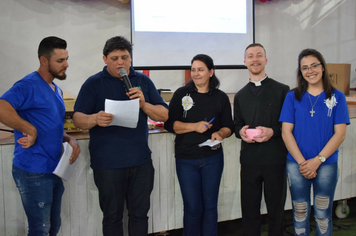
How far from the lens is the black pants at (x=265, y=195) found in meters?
2.15

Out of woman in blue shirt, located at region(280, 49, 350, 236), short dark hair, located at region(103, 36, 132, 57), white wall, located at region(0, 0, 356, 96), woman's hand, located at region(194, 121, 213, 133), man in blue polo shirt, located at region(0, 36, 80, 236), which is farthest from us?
white wall, located at region(0, 0, 356, 96)

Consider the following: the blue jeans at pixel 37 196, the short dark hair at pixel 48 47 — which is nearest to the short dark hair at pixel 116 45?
the short dark hair at pixel 48 47

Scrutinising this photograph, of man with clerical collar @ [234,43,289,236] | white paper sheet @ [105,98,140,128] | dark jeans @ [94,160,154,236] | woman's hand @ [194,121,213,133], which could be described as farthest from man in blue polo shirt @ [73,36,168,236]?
man with clerical collar @ [234,43,289,236]

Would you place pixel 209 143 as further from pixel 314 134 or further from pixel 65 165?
pixel 65 165

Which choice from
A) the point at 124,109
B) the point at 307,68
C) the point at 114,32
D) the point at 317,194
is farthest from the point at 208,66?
the point at 114,32

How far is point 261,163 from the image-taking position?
214 cm

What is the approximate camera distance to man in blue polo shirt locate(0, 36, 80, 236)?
1.67 metres

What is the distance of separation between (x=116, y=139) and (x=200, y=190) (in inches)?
26.6

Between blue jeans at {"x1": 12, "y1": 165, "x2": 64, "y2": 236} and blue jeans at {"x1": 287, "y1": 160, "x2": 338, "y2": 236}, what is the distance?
4.62ft

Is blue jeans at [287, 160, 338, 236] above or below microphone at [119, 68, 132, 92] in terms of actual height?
below

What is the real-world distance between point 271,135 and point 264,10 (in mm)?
3925

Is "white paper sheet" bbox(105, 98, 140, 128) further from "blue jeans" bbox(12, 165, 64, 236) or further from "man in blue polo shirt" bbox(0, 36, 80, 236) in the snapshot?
"blue jeans" bbox(12, 165, 64, 236)

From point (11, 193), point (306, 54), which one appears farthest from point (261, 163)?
point (11, 193)

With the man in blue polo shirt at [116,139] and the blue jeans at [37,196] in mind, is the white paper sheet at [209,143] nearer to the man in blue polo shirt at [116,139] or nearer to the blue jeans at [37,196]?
the man in blue polo shirt at [116,139]
